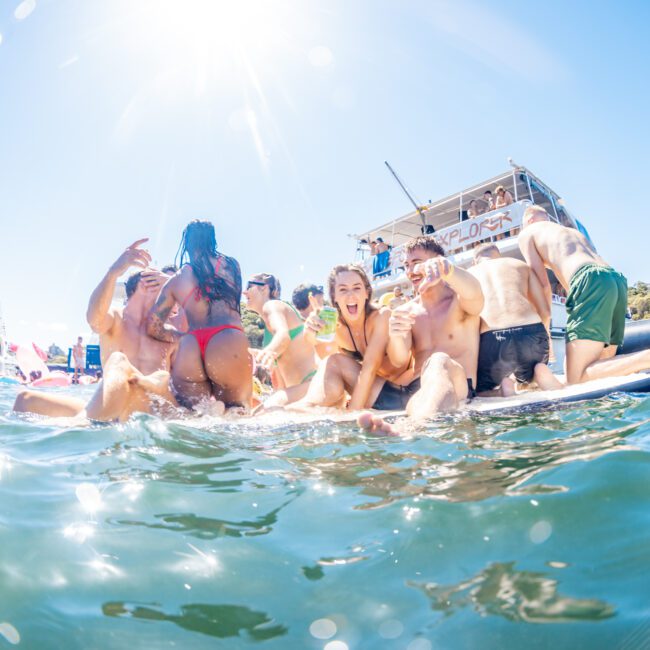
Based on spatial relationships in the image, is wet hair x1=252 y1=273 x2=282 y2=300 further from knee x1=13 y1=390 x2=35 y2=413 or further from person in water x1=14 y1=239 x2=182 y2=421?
knee x1=13 y1=390 x2=35 y2=413

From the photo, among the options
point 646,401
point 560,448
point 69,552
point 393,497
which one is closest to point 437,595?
point 393,497

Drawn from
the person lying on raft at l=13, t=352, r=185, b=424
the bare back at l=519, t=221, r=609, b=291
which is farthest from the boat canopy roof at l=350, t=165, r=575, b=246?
the person lying on raft at l=13, t=352, r=185, b=424

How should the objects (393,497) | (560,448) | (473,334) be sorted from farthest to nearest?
(473,334) < (560,448) < (393,497)

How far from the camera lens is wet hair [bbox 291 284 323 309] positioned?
5.74 metres

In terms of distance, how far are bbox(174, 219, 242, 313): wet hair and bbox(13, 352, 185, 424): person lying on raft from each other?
0.77 meters

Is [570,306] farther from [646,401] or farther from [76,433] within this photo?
[76,433]

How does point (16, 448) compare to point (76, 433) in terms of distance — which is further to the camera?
point (76, 433)

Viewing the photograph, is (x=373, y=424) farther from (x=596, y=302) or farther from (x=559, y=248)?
(x=559, y=248)

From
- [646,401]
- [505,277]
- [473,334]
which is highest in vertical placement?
[505,277]

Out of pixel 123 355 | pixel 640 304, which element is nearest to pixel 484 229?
pixel 123 355

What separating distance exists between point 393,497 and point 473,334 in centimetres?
249

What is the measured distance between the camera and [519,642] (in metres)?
0.81

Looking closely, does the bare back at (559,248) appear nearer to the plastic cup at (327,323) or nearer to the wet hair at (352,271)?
the wet hair at (352,271)

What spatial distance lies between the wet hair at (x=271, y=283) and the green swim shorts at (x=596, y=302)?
3.06 metres
